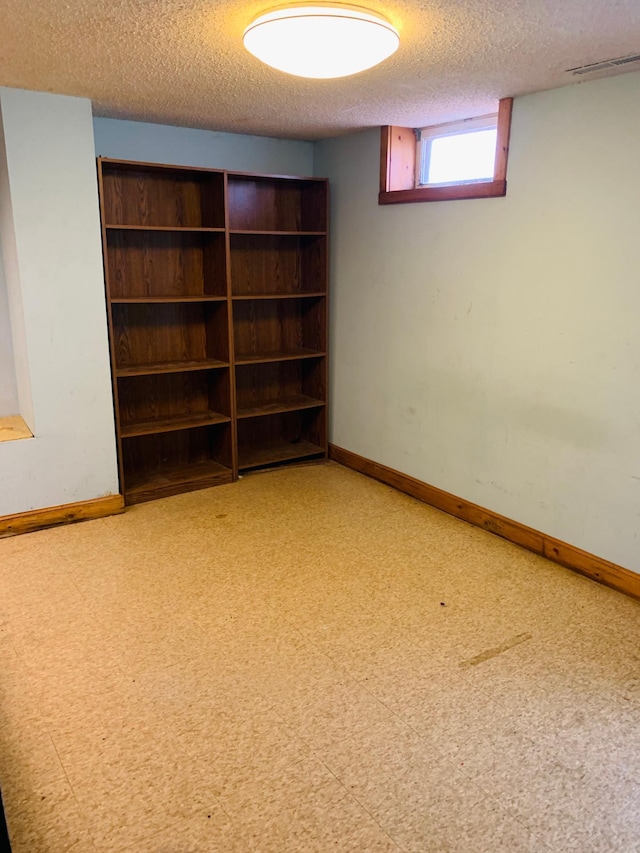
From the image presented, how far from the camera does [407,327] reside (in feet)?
12.9

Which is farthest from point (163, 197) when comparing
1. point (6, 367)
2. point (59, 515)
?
point (59, 515)

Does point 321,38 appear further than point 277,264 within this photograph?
No

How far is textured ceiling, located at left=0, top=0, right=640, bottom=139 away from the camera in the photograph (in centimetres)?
200

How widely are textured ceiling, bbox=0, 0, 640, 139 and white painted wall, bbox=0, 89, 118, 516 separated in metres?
0.25

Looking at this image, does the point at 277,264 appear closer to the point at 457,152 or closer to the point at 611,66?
the point at 457,152

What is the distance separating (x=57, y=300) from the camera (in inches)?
133

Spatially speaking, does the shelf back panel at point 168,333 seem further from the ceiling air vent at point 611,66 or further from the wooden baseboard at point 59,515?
the ceiling air vent at point 611,66

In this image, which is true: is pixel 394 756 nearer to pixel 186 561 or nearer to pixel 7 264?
pixel 186 561

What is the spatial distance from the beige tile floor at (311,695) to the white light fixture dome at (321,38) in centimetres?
214

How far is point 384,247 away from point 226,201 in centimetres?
102

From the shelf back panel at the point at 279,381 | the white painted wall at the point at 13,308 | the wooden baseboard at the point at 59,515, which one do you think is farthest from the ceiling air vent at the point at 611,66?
the wooden baseboard at the point at 59,515

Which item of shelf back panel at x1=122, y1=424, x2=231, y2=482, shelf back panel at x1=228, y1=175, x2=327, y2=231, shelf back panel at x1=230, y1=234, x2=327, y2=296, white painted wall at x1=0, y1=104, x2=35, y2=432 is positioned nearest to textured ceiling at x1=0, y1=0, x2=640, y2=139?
white painted wall at x1=0, y1=104, x2=35, y2=432

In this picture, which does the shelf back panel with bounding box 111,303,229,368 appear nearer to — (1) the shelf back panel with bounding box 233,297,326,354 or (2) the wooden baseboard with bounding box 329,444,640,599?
(1) the shelf back panel with bounding box 233,297,326,354

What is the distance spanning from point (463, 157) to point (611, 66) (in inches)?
46.0
